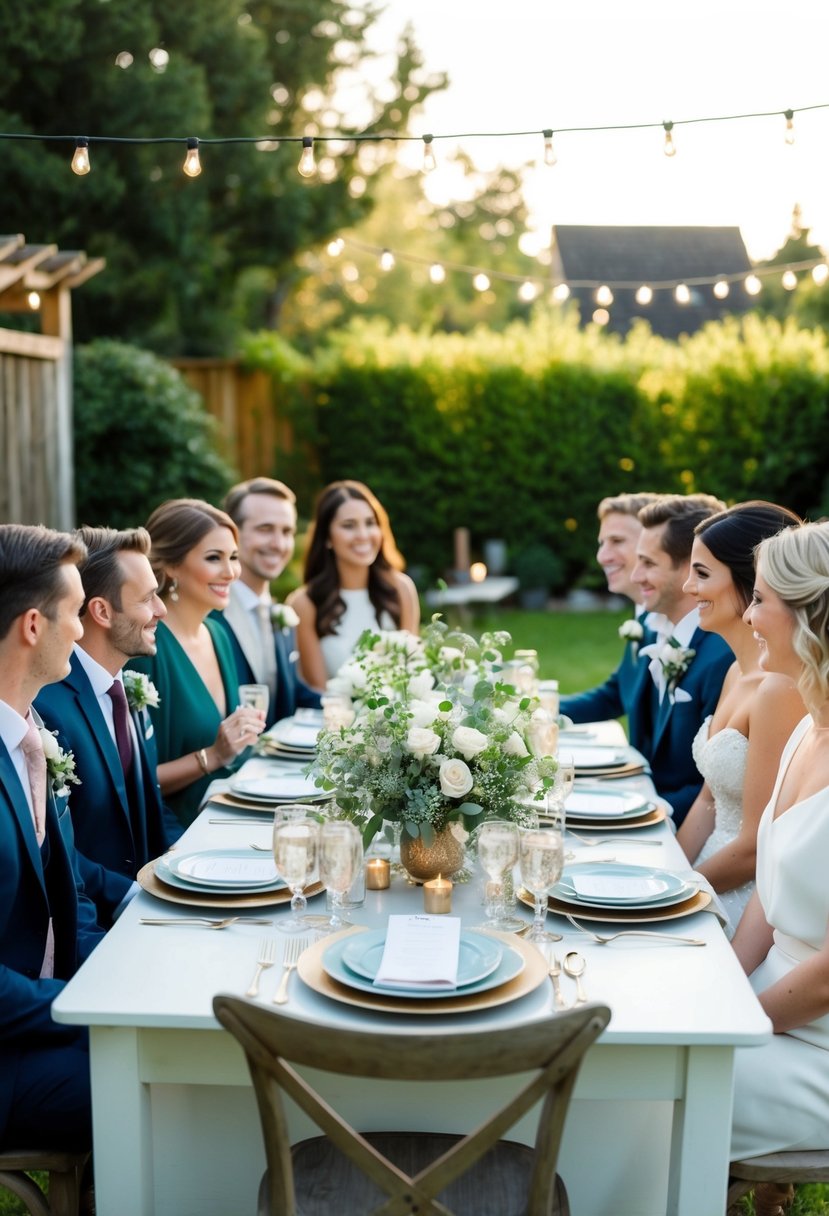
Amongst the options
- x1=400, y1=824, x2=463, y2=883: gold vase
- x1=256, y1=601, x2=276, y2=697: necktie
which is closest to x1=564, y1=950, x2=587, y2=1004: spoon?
x1=400, y1=824, x2=463, y2=883: gold vase

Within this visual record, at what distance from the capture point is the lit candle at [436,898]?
246 cm

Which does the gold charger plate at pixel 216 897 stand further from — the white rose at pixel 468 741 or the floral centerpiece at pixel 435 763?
the white rose at pixel 468 741

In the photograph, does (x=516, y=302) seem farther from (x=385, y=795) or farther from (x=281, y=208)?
(x=385, y=795)

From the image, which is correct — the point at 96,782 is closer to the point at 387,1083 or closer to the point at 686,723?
the point at 387,1083

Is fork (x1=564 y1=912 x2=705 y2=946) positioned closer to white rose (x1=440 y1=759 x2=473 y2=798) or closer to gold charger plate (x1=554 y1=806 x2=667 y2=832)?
white rose (x1=440 y1=759 x2=473 y2=798)

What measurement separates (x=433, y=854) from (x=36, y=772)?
2.84 feet

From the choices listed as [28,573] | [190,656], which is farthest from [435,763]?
[190,656]

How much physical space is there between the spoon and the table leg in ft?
0.64

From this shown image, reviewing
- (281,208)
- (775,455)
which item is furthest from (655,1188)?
(281,208)

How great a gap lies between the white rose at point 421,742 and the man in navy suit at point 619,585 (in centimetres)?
232

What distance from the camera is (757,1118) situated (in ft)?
7.48

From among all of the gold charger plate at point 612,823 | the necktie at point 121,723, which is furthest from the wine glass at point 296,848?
the necktie at point 121,723

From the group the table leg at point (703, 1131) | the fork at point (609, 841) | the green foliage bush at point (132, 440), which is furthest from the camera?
the green foliage bush at point (132, 440)

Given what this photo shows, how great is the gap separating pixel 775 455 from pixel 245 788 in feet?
33.3
